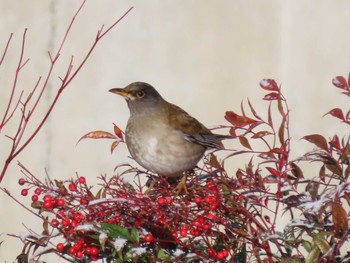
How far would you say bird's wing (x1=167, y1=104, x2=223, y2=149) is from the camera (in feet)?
10.9

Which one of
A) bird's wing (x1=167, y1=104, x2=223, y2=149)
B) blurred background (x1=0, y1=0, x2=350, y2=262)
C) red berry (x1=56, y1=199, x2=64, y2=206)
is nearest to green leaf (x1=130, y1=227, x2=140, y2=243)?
red berry (x1=56, y1=199, x2=64, y2=206)

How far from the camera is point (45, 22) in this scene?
467 centimetres

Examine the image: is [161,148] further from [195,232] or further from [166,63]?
[166,63]

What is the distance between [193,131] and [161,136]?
13 centimetres

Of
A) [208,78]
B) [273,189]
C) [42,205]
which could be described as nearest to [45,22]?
[208,78]

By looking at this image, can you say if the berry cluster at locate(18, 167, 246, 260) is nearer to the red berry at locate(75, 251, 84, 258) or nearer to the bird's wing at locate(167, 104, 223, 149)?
the red berry at locate(75, 251, 84, 258)

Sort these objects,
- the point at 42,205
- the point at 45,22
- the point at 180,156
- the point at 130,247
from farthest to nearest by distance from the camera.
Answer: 1. the point at 45,22
2. the point at 180,156
3. the point at 42,205
4. the point at 130,247

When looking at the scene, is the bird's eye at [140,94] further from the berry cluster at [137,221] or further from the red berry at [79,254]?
the red berry at [79,254]

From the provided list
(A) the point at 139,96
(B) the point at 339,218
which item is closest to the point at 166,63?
(A) the point at 139,96

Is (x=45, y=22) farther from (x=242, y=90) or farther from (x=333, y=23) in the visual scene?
(x=333, y=23)

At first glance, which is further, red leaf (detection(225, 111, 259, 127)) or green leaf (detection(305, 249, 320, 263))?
red leaf (detection(225, 111, 259, 127))

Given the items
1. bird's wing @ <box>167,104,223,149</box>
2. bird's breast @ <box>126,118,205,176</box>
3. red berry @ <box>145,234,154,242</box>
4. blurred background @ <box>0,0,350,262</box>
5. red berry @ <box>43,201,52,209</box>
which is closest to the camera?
red berry @ <box>145,234,154,242</box>

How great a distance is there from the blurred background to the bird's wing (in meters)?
1.24

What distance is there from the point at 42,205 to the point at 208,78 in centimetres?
250
